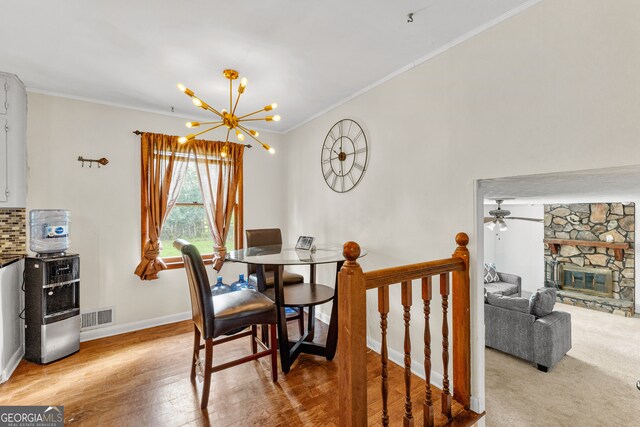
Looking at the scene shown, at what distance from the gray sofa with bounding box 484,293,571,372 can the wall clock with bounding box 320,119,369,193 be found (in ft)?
7.63

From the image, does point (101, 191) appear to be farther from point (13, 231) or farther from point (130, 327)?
point (130, 327)

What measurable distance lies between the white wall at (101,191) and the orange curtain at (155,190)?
120 mm

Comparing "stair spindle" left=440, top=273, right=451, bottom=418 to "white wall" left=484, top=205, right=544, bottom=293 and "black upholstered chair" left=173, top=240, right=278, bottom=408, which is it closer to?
"black upholstered chair" left=173, top=240, right=278, bottom=408

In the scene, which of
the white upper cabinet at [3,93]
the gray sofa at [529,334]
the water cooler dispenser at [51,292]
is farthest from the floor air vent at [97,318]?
the gray sofa at [529,334]

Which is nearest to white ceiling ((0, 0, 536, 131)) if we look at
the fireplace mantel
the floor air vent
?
the floor air vent

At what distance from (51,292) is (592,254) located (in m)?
8.44

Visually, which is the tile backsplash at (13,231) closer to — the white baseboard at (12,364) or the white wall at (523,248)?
the white baseboard at (12,364)

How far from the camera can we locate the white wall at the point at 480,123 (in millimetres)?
1373

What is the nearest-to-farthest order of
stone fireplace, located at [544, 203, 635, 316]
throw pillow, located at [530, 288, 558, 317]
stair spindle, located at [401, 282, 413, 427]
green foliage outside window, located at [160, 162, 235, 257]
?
1. stair spindle, located at [401, 282, 413, 427]
2. throw pillow, located at [530, 288, 558, 317]
3. green foliage outside window, located at [160, 162, 235, 257]
4. stone fireplace, located at [544, 203, 635, 316]

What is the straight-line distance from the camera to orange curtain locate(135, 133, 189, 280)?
334 cm

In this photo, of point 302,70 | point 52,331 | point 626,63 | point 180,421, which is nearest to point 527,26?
point 626,63

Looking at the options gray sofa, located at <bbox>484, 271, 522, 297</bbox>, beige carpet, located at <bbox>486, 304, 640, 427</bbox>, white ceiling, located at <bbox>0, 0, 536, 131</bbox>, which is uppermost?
white ceiling, located at <bbox>0, 0, 536, 131</bbox>

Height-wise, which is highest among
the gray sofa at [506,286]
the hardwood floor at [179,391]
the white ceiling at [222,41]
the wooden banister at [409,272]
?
the white ceiling at [222,41]

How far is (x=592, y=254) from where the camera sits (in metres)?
5.57
